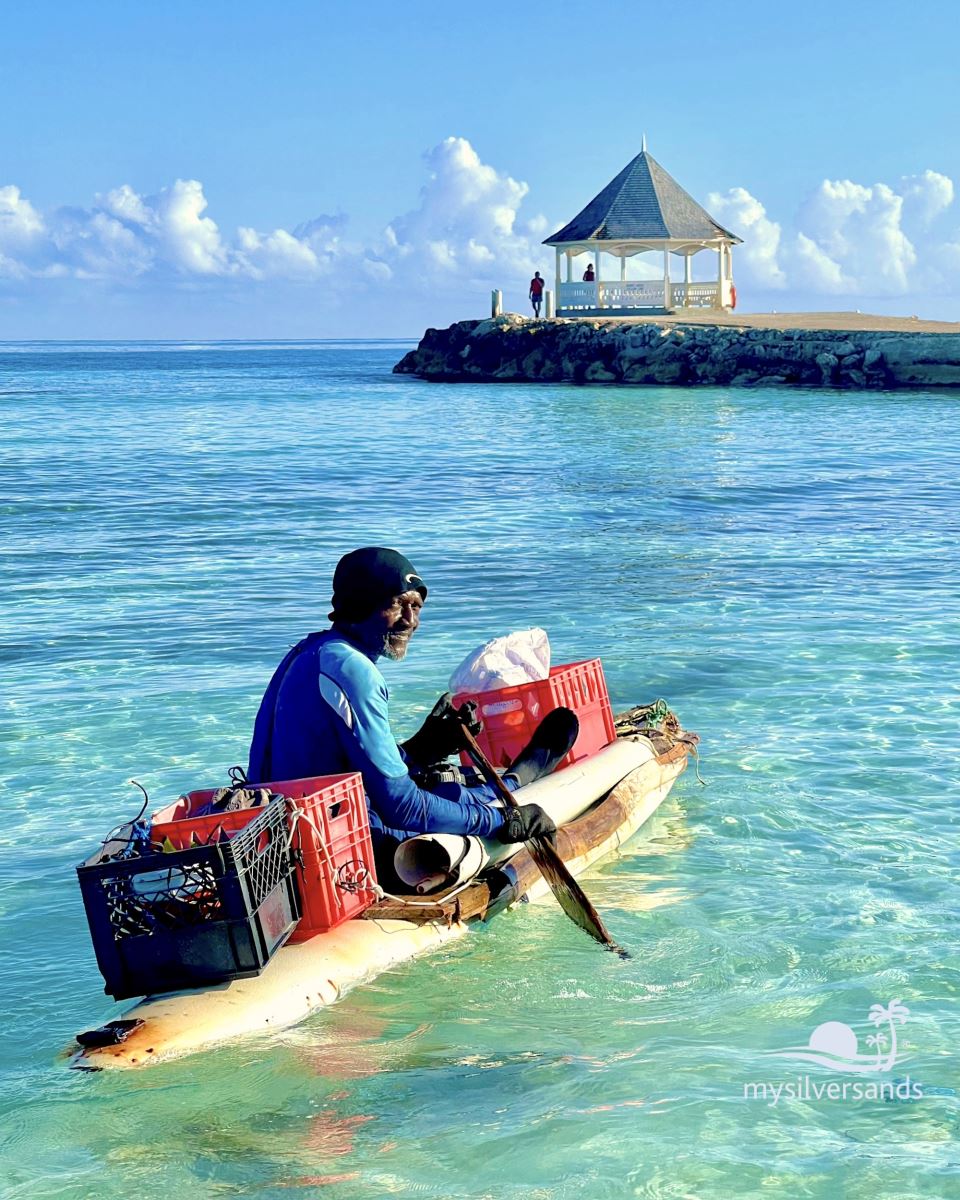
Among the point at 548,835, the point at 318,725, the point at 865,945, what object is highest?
the point at 318,725

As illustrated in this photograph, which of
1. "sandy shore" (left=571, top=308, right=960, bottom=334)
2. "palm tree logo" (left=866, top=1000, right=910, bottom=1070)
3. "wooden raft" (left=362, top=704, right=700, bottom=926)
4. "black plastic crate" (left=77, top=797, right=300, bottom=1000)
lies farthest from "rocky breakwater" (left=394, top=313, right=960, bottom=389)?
"black plastic crate" (left=77, top=797, right=300, bottom=1000)

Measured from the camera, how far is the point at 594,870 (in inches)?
267

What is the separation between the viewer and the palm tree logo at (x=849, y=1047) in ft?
15.8

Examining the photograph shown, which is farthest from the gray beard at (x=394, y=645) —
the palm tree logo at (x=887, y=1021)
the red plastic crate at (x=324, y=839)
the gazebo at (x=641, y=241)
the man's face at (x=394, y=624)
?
the gazebo at (x=641, y=241)

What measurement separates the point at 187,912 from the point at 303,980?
59 centimetres

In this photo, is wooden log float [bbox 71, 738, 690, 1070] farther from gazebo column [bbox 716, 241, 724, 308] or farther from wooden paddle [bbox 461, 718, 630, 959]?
gazebo column [bbox 716, 241, 724, 308]

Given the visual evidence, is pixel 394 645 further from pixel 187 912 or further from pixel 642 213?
pixel 642 213

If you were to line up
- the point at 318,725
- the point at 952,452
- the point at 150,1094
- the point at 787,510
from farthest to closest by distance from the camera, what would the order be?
1. the point at 952,452
2. the point at 787,510
3. the point at 318,725
4. the point at 150,1094

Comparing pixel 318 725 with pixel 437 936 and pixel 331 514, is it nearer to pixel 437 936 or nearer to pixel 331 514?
pixel 437 936

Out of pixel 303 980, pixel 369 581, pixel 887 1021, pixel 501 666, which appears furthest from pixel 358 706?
pixel 887 1021

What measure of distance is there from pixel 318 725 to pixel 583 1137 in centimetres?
174

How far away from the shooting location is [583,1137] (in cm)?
436

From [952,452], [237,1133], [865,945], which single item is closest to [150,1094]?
[237,1133]

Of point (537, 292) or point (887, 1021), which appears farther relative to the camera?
point (537, 292)
